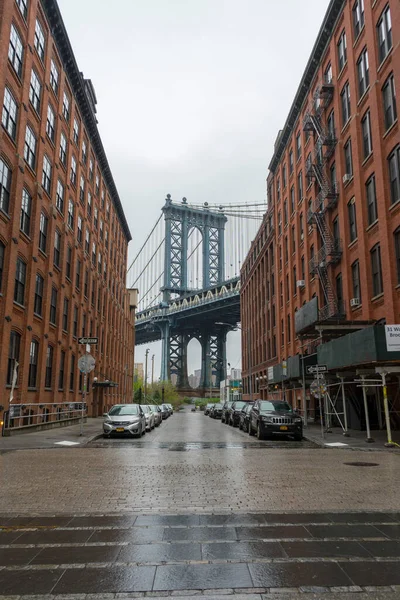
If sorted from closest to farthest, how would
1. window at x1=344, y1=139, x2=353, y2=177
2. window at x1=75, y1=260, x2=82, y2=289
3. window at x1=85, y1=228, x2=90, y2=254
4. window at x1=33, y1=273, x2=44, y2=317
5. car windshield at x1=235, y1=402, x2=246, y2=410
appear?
window at x1=33, y1=273, x2=44, y2=317 < window at x1=344, y1=139, x2=353, y2=177 < car windshield at x1=235, y1=402, x2=246, y2=410 < window at x1=75, y1=260, x2=82, y2=289 < window at x1=85, y1=228, x2=90, y2=254

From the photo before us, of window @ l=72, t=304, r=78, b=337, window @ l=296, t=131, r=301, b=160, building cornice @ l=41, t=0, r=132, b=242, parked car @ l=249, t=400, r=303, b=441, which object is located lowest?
parked car @ l=249, t=400, r=303, b=441

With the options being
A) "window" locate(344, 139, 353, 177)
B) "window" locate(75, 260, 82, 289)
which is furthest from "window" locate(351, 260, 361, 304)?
"window" locate(75, 260, 82, 289)

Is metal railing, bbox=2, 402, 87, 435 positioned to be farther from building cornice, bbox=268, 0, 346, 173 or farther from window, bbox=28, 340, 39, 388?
building cornice, bbox=268, 0, 346, 173

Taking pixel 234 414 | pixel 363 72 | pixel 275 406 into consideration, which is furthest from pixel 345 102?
pixel 234 414

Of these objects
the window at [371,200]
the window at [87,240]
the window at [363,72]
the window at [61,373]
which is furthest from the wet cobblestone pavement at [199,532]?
the window at [87,240]

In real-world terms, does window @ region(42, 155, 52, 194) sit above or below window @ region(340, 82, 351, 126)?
below

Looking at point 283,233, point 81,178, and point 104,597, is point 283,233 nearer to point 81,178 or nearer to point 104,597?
point 81,178

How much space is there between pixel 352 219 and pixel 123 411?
16.3 m

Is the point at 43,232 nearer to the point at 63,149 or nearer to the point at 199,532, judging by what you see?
the point at 63,149

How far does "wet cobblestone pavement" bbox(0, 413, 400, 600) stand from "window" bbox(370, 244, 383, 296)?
13.7 metres

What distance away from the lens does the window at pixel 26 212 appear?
2517 cm

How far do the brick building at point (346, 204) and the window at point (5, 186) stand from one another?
1558 centimetres

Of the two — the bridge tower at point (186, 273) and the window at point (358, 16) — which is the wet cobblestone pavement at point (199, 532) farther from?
the bridge tower at point (186, 273)

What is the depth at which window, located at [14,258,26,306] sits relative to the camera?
24266 millimetres
